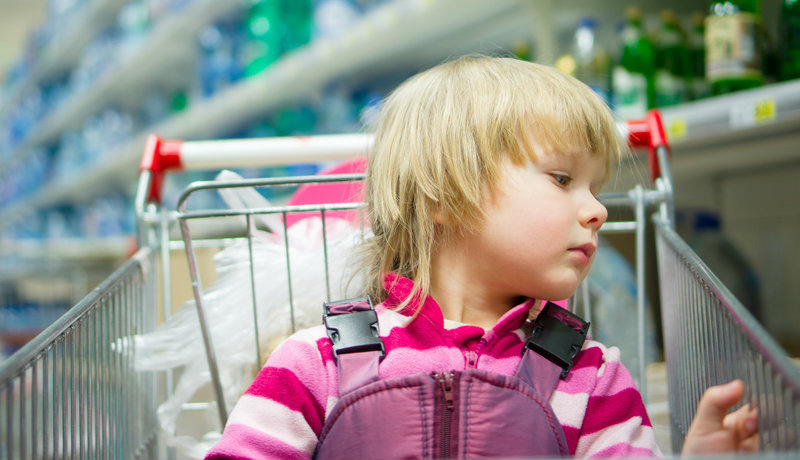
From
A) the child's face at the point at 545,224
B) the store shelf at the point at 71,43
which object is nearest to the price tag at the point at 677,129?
the child's face at the point at 545,224

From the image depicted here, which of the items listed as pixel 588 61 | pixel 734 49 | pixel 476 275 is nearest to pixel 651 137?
pixel 476 275

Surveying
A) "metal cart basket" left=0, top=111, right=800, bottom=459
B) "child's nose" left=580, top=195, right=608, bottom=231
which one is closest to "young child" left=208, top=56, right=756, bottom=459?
"child's nose" left=580, top=195, right=608, bottom=231

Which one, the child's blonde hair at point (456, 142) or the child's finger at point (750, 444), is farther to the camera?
the child's blonde hair at point (456, 142)

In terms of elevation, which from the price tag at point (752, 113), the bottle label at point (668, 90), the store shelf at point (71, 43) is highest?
the store shelf at point (71, 43)

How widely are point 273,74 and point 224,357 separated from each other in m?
1.62

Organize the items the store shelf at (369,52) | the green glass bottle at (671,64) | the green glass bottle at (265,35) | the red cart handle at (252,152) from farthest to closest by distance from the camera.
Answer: the green glass bottle at (265,35)
the store shelf at (369,52)
the green glass bottle at (671,64)
the red cart handle at (252,152)

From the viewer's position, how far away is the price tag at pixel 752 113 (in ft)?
3.97

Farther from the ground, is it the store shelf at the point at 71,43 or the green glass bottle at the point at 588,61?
the store shelf at the point at 71,43

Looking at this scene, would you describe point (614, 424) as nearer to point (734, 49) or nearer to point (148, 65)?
point (734, 49)

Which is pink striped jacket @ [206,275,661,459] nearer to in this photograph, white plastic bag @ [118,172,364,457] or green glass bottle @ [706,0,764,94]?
white plastic bag @ [118,172,364,457]

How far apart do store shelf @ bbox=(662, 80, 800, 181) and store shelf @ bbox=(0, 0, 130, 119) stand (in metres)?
3.39

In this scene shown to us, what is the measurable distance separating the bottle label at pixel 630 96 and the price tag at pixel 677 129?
205 millimetres

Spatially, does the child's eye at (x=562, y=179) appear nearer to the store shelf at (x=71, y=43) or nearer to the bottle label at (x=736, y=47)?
the bottle label at (x=736, y=47)

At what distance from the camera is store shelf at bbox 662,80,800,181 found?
1213 mm
